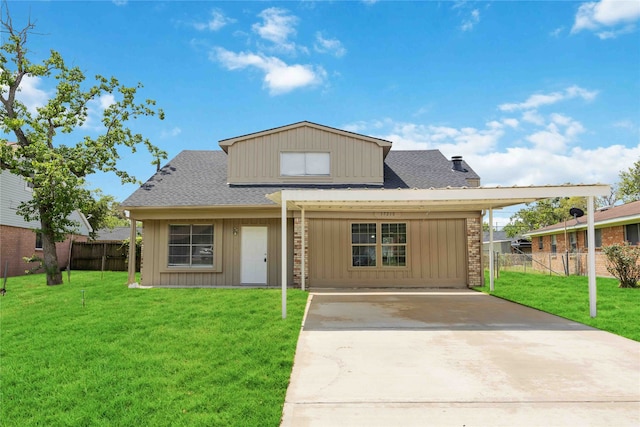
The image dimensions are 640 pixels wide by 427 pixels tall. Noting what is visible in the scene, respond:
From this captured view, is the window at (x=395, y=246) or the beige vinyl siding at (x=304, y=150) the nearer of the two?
the window at (x=395, y=246)

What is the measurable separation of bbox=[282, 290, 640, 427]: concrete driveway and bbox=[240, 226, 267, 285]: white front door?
5214mm

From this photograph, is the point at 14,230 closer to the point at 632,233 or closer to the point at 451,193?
the point at 451,193

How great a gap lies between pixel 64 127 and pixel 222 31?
831 centimetres

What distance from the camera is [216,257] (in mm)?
12977

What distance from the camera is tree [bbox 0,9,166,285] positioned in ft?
47.5

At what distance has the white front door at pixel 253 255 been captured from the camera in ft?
42.4

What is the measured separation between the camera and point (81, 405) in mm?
3969

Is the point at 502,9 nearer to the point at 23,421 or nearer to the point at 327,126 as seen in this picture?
the point at 327,126

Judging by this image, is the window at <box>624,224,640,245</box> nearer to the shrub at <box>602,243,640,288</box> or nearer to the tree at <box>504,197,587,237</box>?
the shrub at <box>602,243,640,288</box>

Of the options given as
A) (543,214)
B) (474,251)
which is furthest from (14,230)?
(543,214)

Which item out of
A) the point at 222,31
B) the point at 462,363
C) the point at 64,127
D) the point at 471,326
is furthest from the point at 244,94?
the point at 462,363

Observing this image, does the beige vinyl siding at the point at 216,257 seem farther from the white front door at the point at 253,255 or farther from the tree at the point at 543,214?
the tree at the point at 543,214

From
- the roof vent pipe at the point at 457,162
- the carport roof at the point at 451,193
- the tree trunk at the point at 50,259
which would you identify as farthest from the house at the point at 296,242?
the carport roof at the point at 451,193

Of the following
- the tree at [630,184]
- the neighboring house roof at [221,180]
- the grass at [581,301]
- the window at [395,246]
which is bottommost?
the grass at [581,301]
